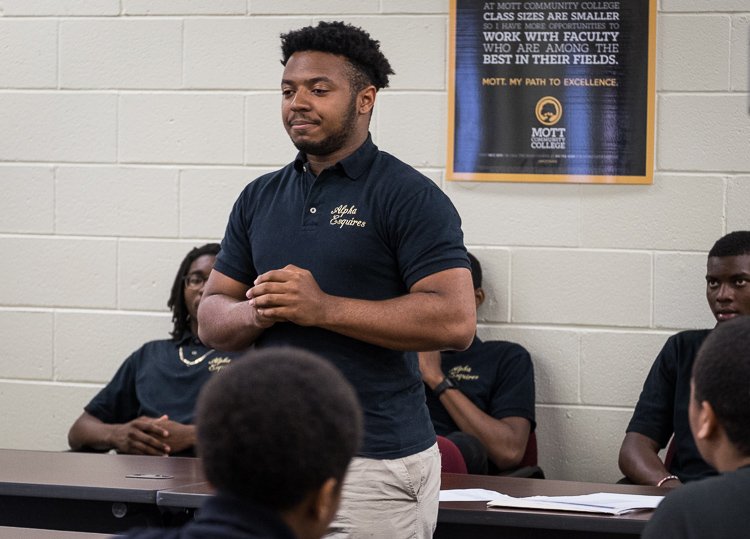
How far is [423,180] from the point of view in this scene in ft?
5.31

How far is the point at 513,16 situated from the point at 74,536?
2350mm

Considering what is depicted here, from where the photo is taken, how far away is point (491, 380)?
2945 millimetres

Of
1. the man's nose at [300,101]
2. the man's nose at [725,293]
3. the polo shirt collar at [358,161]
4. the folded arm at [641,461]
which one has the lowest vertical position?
the folded arm at [641,461]

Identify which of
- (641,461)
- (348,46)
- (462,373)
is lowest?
(641,461)

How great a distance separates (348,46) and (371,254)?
45cm

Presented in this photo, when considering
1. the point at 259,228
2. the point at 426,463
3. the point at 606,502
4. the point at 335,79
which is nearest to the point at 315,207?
the point at 259,228

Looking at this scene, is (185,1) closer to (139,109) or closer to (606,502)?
(139,109)

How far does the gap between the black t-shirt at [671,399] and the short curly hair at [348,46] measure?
156 centimetres

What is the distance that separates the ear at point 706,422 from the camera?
1.03 metres

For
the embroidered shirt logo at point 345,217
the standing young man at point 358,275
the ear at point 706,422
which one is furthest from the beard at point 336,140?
the ear at point 706,422

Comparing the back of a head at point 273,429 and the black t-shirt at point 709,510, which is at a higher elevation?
the back of a head at point 273,429

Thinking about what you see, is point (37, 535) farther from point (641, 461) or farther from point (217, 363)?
point (641, 461)

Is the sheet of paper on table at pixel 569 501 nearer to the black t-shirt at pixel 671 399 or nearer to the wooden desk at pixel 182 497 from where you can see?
the wooden desk at pixel 182 497

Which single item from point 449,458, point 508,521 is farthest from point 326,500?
point 449,458
